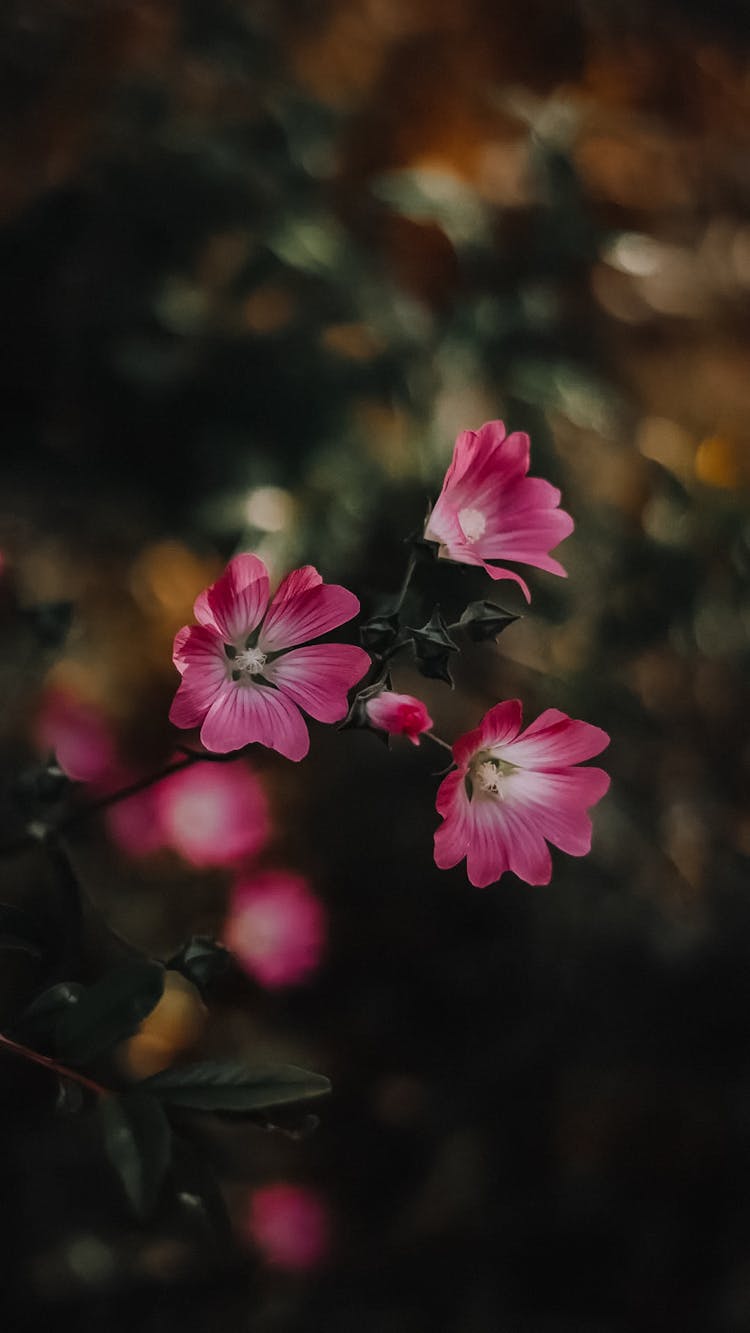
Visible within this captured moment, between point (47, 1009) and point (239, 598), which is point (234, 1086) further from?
point (239, 598)

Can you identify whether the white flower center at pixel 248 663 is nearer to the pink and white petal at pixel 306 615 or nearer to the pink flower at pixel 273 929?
the pink and white petal at pixel 306 615

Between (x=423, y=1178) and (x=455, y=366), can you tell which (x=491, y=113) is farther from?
(x=423, y=1178)

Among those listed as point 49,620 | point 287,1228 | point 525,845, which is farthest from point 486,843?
point 287,1228

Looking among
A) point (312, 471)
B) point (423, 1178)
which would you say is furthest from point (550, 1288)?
point (312, 471)

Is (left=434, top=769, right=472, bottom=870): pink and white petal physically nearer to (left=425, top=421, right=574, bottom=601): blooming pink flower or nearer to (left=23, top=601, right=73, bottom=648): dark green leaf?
(left=425, top=421, right=574, bottom=601): blooming pink flower

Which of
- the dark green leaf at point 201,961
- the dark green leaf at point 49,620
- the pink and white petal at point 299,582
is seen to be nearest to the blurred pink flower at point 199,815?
the dark green leaf at point 49,620

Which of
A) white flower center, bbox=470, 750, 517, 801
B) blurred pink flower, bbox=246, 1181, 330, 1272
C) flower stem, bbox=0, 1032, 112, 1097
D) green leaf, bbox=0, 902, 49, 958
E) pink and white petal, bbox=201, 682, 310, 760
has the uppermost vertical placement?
pink and white petal, bbox=201, 682, 310, 760

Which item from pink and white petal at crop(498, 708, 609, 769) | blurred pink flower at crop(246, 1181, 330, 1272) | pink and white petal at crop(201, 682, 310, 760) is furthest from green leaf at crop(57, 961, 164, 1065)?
blurred pink flower at crop(246, 1181, 330, 1272)
